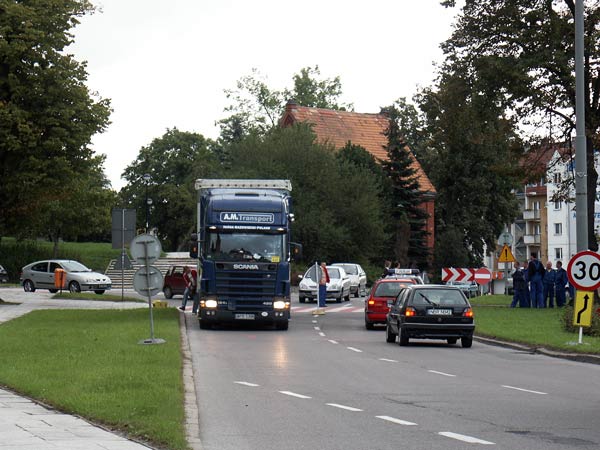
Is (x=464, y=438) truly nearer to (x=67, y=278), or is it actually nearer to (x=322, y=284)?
(x=322, y=284)

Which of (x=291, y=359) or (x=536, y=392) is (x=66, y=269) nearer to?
(x=291, y=359)

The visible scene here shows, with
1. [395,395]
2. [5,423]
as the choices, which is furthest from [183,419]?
[395,395]

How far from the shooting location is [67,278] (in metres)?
56.3

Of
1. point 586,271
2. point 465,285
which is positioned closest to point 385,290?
point 586,271

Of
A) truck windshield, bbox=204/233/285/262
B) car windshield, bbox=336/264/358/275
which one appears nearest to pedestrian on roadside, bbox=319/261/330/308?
truck windshield, bbox=204/233/285/262

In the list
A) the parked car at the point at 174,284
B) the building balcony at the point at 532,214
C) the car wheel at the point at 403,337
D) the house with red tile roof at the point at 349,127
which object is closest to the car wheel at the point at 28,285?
the parked car at the point at 174,284

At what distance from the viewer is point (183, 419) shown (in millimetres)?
11734

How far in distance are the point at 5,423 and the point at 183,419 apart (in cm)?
177

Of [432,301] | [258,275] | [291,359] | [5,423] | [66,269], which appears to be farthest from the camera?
[66,269]

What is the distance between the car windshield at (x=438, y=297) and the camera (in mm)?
25516

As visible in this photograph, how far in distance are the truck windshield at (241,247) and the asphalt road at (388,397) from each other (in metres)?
4.24

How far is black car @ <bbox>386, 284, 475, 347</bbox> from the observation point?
25.4 meters

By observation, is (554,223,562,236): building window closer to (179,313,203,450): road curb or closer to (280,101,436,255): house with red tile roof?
(280,101,436,255): house with red tile roof

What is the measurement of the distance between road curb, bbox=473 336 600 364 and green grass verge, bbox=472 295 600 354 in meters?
0.19
